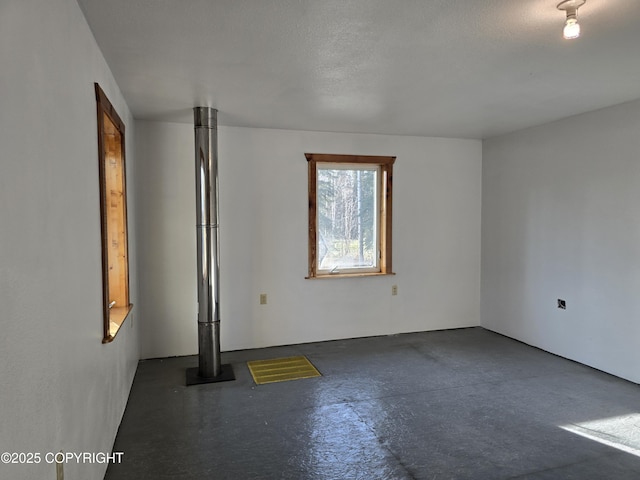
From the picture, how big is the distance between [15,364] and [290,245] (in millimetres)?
3451

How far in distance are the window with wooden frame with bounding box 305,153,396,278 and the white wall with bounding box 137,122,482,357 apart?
11 centimetres

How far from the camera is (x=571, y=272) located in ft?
13.1

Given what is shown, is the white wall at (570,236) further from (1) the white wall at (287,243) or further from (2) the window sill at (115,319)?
(2) the window sill at (115,319)

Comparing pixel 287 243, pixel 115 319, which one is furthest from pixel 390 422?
pixel 287 243

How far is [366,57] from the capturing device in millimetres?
2414

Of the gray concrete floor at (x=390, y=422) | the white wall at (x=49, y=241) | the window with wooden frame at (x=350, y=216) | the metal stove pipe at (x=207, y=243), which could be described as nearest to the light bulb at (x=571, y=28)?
the white wall at (x=49, y=241)

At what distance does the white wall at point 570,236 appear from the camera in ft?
11.5

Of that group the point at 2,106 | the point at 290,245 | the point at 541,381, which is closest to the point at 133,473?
the point at 2,106

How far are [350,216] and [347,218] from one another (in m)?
0.04

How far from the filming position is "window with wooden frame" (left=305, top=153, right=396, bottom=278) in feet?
15.2

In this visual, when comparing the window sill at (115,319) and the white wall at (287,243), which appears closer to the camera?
the window sill at (115,319)

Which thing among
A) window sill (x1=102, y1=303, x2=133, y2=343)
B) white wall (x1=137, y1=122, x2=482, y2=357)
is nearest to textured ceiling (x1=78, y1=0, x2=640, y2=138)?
white wall (x1=137, y1=122, x2=482, y2=357)

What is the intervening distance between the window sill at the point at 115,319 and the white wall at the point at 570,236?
387 centimetres

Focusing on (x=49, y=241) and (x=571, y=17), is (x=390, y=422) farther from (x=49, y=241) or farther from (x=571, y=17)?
(x=571, y=17)
